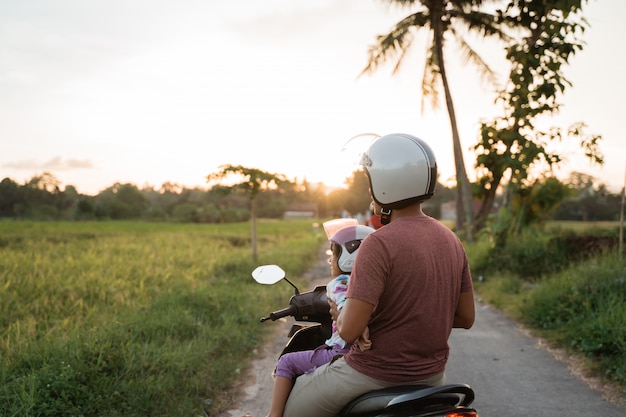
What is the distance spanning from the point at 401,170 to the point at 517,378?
380 centimetres

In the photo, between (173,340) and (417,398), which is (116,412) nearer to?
(173,340)

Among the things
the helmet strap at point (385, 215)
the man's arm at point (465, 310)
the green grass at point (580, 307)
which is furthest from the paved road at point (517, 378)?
the helmet strap at point (385, 215)

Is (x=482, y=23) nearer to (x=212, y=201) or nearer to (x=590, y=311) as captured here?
(x=590, y=311)

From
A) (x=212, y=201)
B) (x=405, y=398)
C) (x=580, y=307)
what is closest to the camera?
(x=405, y=398)

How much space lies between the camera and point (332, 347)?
238 cm

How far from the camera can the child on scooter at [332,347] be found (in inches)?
90.6

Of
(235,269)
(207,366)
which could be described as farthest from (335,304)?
(235,269)

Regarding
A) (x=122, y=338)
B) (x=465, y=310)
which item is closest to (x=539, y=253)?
(x=122, y=338)

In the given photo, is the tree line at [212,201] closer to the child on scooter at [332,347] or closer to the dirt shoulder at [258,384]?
the child on scooter at [332,347]

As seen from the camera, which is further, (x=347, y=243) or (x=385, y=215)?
(x=347, y=243)

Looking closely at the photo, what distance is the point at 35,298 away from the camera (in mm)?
7977

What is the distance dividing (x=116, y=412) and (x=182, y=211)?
48.0 m

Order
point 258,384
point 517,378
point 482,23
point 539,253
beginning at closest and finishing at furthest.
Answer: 1. point 258,384
2. point 517,378
3. point 539,253
4. point 482,23

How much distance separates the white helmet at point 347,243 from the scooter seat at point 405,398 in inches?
19.8
